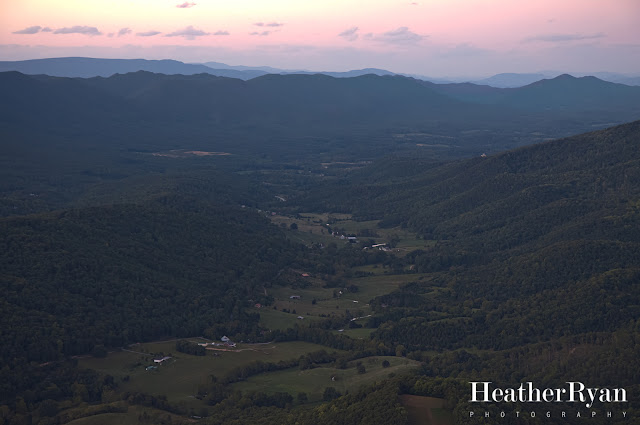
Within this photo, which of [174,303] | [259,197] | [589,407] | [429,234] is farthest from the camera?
[259,197]

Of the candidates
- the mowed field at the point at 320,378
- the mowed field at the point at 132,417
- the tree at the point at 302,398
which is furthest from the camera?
the mowed field at the point at 320,378

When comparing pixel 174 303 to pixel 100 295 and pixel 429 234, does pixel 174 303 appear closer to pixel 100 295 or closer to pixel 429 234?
pixel 100 295

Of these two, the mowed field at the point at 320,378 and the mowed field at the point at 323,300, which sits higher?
the mowed field at the point at 323,300

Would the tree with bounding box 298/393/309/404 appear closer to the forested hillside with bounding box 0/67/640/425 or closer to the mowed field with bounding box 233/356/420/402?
the forested hillside with bounding box 0/67/640/425

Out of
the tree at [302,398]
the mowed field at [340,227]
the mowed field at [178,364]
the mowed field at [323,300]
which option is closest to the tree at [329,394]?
the tree at [302,398]

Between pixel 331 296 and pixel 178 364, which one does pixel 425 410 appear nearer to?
pixel 178 364

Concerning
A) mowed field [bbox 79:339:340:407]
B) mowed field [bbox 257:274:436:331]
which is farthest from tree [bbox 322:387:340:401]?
→ mowed field [bbox 257:274:436:331]

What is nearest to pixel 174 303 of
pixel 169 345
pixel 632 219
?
pixel 169 345

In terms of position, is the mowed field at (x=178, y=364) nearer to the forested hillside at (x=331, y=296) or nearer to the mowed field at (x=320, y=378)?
the forested hillside at (x=331, y=296)
